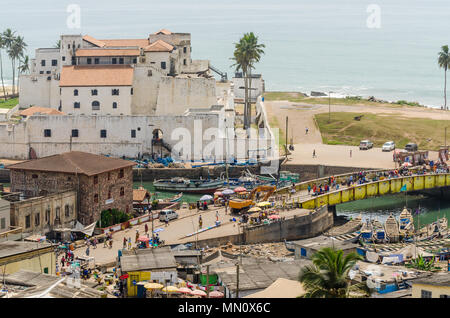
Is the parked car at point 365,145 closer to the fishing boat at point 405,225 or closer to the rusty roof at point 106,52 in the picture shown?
the rusty roof at point 106,52

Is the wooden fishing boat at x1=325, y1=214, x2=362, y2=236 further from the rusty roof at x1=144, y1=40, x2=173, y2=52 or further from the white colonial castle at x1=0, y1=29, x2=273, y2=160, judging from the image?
the rusty roof at x1=144, y1=40, x2=173, y2=52

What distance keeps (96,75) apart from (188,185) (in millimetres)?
26011

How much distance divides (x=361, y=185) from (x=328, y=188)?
149 inches

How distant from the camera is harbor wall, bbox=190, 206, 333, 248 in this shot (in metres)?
60.9

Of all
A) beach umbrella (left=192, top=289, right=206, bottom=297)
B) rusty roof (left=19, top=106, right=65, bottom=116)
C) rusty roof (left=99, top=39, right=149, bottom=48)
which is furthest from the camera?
rusty roof (left=99, top=39, right=149, bottom=48)

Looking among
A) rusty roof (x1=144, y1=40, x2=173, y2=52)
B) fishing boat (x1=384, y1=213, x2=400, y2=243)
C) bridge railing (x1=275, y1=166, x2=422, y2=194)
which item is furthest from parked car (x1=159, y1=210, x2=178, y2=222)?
rusty roof (x1=144, y1=40, x2=173, y2=52)

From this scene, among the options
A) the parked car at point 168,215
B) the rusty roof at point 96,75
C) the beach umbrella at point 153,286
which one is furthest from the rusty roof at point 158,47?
the beach umbrella at point 153,286

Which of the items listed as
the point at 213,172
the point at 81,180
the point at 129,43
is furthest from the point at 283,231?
the point at 129,43

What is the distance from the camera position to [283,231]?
64.6 m

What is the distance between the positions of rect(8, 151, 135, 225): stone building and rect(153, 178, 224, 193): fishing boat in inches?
700

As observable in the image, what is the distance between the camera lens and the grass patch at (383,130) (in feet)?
334
